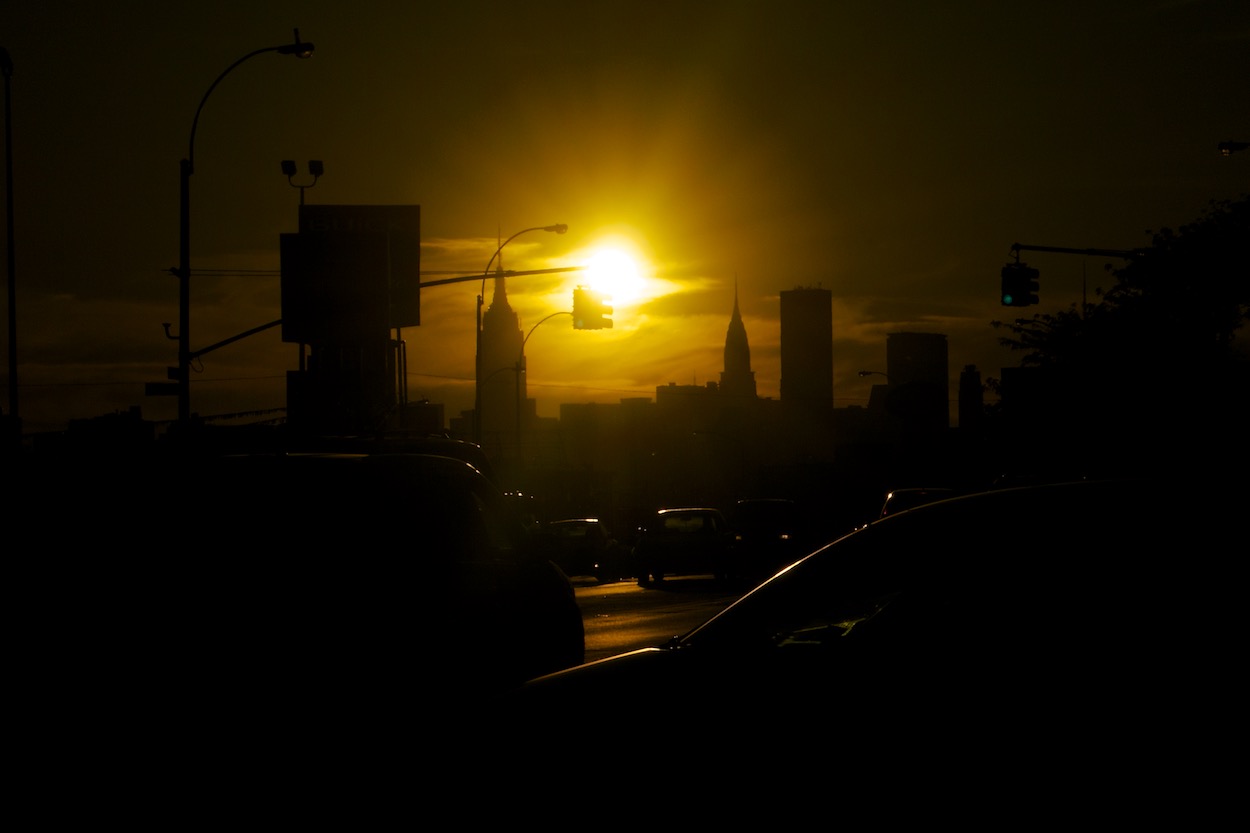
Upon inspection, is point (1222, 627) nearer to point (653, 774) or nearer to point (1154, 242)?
point (653, 774)

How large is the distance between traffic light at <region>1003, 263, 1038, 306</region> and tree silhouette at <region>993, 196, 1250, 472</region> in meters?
9.46

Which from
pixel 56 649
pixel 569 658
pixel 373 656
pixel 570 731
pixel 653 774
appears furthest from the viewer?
pixel 569 658

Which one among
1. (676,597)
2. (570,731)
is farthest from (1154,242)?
(570,731)

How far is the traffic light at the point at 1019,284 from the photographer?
1170 inches

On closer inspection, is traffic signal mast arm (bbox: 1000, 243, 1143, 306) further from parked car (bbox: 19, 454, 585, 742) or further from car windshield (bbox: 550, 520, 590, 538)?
parked car (bbox: 19, 454, 585, 742)

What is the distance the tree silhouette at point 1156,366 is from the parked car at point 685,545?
14389 mm

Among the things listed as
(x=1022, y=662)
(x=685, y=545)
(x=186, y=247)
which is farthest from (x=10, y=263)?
(x=1022, y=662)

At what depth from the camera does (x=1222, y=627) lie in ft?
11.5

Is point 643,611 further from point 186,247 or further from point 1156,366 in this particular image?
point 1156,366

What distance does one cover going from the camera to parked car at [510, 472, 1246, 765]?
3367 mm

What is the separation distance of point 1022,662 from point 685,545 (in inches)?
1073

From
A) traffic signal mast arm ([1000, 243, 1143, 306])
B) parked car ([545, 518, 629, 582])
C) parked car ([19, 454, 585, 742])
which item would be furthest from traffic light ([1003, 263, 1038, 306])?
parked car ([19, 454, 585, 742])

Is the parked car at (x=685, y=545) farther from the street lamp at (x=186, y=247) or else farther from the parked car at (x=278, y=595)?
the parked car at (x=278, y=595)

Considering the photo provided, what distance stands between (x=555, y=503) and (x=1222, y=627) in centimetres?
8874
